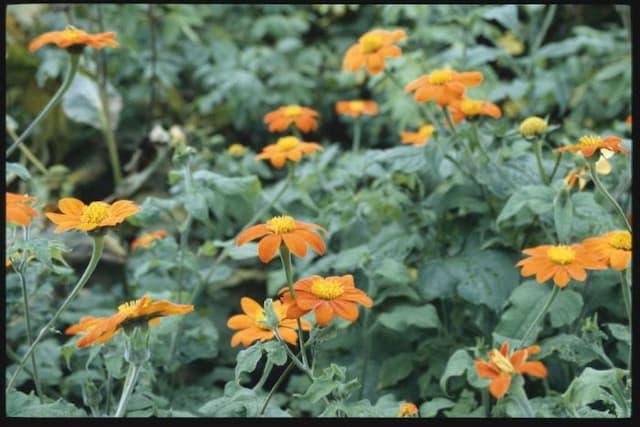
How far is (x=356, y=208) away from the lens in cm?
176

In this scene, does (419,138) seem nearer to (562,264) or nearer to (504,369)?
(562,264)

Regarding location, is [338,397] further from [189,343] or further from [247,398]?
[189,343]

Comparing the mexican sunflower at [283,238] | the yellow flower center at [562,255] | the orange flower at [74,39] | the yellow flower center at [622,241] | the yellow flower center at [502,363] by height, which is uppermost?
the orange flower at [74,39]

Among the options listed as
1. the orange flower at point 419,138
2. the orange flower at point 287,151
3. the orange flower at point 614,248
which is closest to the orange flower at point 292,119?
the orange flower at point 287,151

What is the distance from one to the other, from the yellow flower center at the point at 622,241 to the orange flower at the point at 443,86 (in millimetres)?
413

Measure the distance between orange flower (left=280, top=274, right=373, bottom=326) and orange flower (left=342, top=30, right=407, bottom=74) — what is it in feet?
2.16

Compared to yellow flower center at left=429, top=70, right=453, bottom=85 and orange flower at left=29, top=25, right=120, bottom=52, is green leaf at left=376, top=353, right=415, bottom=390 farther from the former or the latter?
orange flower at left=29, top=25, right=120, bottom=52

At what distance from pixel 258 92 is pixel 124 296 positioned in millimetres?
1048

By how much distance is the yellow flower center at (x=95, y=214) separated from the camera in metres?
1.05

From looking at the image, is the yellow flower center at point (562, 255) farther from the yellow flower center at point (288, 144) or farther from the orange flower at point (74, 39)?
the orange flower at point (74, 39)

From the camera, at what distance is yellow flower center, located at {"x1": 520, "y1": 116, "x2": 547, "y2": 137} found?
141cm

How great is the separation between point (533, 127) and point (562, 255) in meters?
0.36

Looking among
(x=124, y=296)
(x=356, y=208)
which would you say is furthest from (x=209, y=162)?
(x=356, y=208)

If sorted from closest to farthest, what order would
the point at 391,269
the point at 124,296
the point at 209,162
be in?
the point at 391,269
the point at 124,296
the point at 209,162
